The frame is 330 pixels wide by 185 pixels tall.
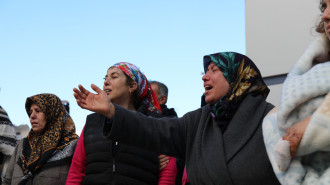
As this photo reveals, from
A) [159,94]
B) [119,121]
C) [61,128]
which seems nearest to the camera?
[119,121]

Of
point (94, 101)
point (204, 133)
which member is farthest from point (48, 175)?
point (204, 133)

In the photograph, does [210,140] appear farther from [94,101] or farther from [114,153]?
[114,153]

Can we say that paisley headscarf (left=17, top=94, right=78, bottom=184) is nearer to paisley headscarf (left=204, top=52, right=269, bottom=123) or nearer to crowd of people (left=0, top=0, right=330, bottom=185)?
crowd of people (left=0, top=0, right=330, bottom=185)

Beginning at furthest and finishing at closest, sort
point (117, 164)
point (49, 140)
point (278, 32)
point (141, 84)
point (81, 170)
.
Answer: point (278, 32)
point (49, 140)
point (141, 84)
point (81, 170)
point (117, 164)

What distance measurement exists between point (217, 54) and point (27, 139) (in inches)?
96.8

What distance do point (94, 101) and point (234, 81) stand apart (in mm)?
954

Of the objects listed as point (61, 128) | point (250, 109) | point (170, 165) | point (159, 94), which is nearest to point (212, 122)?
point (250, 109)

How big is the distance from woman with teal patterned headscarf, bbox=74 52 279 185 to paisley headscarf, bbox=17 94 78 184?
168cm

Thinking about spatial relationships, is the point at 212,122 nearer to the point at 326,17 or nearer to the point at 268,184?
the point at 268,184

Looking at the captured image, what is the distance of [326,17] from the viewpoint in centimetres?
192

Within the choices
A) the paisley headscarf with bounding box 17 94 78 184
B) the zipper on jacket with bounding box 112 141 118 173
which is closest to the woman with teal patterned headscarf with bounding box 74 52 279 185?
the zipper on jacket with bounding box 112 141 118 173

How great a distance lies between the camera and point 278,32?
14.6 ft

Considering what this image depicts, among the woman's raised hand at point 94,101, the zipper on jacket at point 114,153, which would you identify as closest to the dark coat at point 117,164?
the zipper on jacket at point 114,153

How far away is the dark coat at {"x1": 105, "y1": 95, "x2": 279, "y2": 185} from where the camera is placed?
7.33ft
